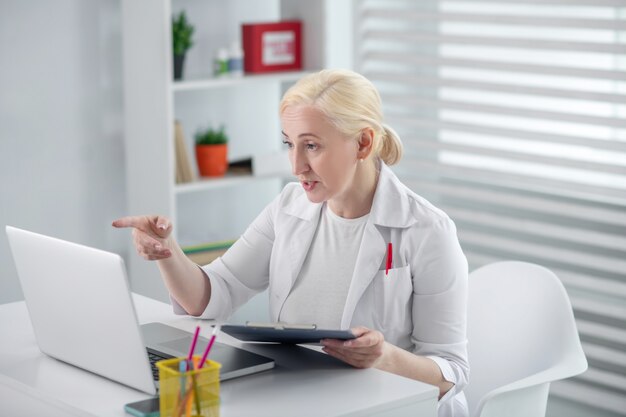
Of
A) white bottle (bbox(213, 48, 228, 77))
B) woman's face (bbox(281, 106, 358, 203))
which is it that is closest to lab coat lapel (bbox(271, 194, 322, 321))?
woman's face (bbox(281, 106, 358, 203))

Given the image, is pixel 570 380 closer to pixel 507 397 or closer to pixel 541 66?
pixel 541 66

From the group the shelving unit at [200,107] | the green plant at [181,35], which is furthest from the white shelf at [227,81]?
the green plant at [181,35]

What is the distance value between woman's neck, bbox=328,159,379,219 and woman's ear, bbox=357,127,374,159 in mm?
21

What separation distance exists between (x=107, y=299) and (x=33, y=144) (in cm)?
186

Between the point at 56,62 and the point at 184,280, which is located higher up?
the point at 56,62

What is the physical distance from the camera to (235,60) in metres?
3.82

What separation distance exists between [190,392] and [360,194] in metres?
0.85

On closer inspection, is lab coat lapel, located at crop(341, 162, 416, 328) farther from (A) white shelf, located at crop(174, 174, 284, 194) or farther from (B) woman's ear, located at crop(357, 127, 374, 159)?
(A) white shelf, located at crop(174, 174, 284, 194)

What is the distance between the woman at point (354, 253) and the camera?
2.23 meters

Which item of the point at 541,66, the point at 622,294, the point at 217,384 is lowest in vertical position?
the point at 622,294

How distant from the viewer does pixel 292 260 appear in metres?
2.42

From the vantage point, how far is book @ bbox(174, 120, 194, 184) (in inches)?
145

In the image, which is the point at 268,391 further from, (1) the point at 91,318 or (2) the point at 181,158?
(2) the point at 181,158

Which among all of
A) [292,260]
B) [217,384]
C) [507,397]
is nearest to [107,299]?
[217,384]
